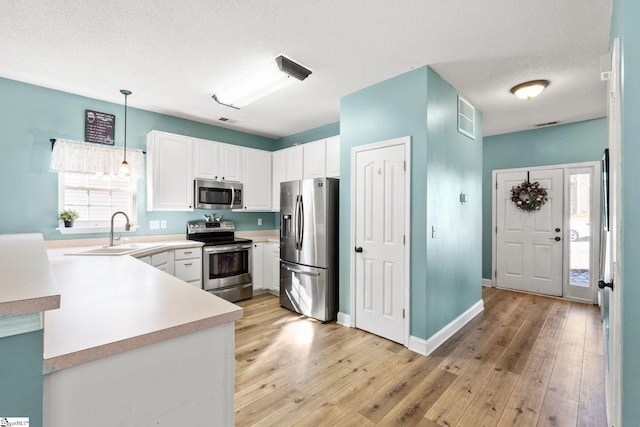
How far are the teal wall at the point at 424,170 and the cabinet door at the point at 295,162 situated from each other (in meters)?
1.10

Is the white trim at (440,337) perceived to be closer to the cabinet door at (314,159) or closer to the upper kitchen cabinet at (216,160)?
the cabinet door at (314,159)

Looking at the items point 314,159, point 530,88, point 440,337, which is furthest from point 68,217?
point 530,88

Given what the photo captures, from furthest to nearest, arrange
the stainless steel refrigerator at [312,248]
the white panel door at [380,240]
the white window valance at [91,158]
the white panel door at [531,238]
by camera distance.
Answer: the white panel door at [531,238] → the stainless steel refrigerator at [312,248] → the white window valance at [91,158] → the white panel door at [380,240]

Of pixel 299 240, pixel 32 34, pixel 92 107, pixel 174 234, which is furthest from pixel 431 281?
pixel 92 107

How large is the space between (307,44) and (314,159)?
1898mm

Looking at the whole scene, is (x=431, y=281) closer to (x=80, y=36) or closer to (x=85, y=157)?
(x=80, y=36)

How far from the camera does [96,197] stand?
3.57 meters

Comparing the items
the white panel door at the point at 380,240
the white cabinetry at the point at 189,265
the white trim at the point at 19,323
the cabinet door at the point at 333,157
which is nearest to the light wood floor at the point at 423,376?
the white panel door at the point at 380,240

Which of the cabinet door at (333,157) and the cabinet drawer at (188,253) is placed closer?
the cabinet drawer at (188,253)

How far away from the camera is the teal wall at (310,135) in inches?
178

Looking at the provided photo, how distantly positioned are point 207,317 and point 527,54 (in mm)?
3159

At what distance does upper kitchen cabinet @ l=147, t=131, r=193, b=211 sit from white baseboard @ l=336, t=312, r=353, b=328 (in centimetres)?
247

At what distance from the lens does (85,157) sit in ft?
11.0

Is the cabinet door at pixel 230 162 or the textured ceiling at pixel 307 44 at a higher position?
the textured ceiling at pixel 307 44
